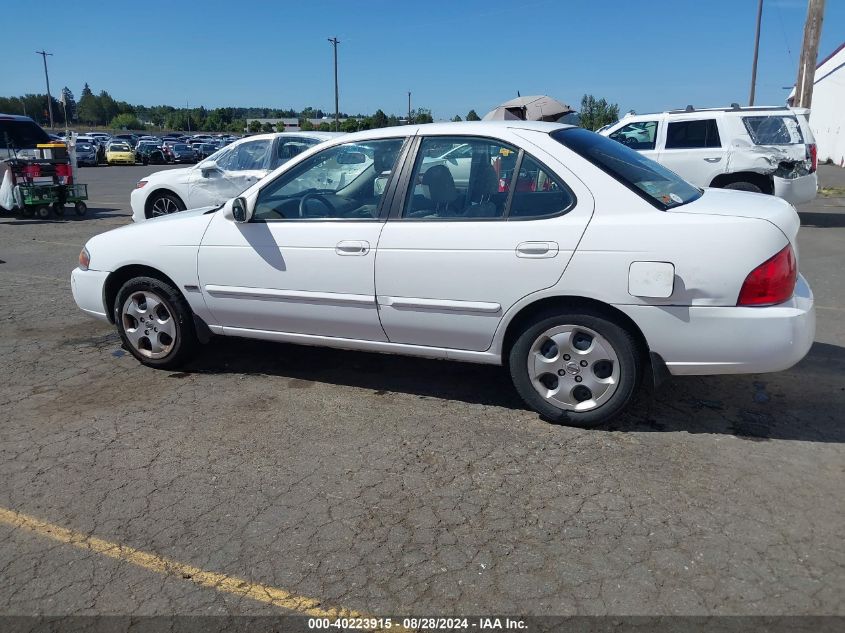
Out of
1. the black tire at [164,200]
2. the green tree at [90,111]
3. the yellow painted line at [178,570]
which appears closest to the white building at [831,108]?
the black tire at [164,200]

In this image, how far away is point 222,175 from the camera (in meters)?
11.7

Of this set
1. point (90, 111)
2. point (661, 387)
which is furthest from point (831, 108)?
point (90, 111)

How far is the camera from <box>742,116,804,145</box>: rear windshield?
11797mm

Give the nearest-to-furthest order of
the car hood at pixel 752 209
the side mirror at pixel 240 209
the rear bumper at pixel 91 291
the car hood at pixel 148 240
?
the car hood at pixel 752 209 → the side mirror at pixel 240 209 → the car hood at pixel 148 240 → the rear bumper at pixel 91 291

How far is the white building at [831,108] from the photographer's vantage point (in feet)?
121

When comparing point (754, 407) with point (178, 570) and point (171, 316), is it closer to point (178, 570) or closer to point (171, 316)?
point (178, 570)

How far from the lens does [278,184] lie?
4.76m

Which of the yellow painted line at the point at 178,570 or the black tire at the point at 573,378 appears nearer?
the yellow painted line at the point at 178,570

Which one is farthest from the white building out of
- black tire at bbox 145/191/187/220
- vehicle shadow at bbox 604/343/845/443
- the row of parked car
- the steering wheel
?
the steering wheel

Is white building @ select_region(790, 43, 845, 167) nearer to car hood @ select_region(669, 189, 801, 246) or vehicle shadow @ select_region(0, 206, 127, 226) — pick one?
vehicle shadow @ select_region(0, 206, 127, 226)

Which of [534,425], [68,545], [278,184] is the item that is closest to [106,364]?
[278,184]

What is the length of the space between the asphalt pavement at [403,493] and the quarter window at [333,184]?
46.8 inches

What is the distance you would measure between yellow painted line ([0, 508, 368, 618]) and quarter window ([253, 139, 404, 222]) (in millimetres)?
2250

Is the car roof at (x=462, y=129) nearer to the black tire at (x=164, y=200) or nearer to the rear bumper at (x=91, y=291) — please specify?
the rear bumper at (x=91, y=291)
